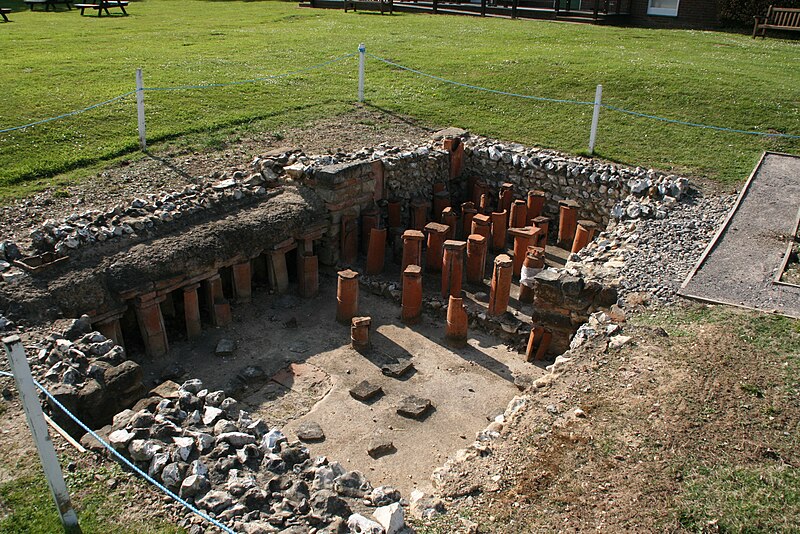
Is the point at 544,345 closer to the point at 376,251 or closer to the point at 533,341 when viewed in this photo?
the point at 533,341

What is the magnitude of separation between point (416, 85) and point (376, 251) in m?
6.48

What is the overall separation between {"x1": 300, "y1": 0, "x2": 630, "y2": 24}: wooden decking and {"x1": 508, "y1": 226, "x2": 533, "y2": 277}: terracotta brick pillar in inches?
678

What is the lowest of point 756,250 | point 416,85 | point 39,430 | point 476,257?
point 476,257

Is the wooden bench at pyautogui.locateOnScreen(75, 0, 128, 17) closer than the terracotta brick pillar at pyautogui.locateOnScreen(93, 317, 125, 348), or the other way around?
the terracotta brick pillar at pyautogui.locateOnScreen(93, 317, 125, 348)

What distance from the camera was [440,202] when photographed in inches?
517

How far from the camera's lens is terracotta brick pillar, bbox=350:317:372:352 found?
9.66m

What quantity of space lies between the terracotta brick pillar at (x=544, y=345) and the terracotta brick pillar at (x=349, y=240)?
146 inches

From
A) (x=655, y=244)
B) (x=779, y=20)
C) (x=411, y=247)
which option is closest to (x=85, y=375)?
(x=411, y=247)

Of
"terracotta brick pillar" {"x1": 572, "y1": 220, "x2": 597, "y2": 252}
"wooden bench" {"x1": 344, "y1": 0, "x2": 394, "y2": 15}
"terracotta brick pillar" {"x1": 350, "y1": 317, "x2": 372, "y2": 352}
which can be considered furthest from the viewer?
"wooden bench" {"x1": 344, "y1": 0, "x2": 394, "y2": 15}

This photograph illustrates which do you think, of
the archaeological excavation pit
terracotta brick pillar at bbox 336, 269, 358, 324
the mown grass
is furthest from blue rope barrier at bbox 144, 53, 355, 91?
terracotta brick pillar at bbox 336, 269, 358, 324

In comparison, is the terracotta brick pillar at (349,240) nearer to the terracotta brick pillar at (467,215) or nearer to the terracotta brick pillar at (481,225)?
the terracotta brick pillar at (481,225)

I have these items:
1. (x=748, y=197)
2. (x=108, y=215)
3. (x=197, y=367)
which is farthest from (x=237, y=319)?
(x=748, y=197)

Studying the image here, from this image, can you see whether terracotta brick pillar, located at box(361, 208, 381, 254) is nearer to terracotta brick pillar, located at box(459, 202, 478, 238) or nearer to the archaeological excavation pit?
the archaeological excavation pit

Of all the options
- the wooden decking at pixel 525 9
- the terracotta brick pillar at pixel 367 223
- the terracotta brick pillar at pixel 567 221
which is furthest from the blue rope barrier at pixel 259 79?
the wooden decking at pixel 525 9
